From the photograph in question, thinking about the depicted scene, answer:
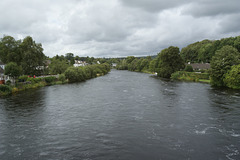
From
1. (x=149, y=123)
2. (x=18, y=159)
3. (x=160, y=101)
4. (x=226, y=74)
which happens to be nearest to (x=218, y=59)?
(x=226, y=74)

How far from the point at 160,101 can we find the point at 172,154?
2166cm

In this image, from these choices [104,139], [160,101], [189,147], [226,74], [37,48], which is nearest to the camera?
[189,147]

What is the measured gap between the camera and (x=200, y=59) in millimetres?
133500

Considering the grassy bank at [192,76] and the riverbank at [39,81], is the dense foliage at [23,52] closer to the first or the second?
the riverbank at [39,81]

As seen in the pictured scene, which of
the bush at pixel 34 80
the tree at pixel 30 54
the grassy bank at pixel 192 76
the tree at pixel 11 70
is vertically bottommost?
the grassy bank at pixel 192 76

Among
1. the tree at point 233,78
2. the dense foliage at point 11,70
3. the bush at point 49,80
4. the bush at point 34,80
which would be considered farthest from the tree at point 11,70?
the tree at point 233,78

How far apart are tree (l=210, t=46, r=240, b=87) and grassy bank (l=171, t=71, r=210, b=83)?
42.8ft

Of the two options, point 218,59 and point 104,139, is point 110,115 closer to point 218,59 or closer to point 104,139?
point 104,139

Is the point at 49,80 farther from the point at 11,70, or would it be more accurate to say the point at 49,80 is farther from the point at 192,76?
the point at 192,76

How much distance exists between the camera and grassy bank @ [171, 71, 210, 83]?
77.6m

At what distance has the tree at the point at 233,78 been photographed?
52.0 m

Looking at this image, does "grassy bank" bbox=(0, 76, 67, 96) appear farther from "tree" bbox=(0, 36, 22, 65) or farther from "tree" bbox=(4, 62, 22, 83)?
"tree" bbox=(0, 36, 22, 65)

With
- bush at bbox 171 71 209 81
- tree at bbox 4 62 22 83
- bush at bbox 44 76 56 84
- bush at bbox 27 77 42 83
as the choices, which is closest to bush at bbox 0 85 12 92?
tree at bbox 4 62 22 83

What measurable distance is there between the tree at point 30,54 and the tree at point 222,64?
63.7 metres
